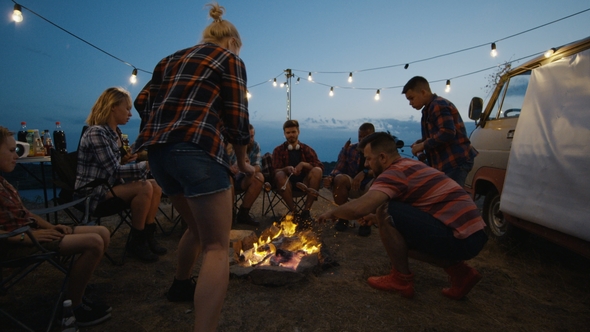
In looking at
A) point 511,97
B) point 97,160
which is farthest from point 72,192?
point 511,97

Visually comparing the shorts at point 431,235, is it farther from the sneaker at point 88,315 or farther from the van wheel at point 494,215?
the sneaker at point 88,315

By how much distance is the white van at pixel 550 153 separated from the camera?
220cm

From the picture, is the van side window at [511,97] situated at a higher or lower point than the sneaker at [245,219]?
higher

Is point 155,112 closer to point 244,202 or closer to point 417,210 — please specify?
point 417,210

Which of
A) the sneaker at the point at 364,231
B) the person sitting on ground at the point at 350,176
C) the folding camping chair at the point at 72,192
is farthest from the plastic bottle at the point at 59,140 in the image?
the sneaker at the point at 364,231

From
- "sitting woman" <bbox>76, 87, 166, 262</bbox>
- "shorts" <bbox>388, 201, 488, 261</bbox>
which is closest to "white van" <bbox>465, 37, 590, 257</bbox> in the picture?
"shorts" <bbox>388, 201, 488, 261</bbox>

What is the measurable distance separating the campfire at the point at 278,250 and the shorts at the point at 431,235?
977mm

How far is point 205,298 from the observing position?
1.47 metres

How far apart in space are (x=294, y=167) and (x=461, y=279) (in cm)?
287

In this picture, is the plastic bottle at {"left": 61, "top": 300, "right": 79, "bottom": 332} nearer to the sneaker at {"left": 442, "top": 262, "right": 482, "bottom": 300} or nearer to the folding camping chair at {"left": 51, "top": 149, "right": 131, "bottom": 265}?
the folding camping chair at {"left": 51, "top": 149, "right": 131, "bottom": 265}

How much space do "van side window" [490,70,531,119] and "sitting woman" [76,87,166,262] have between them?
12.9ft

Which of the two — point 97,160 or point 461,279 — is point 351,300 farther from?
point 97,160

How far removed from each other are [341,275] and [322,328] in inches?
33.1

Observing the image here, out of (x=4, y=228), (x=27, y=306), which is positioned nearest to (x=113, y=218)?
(x=27, y=306)
